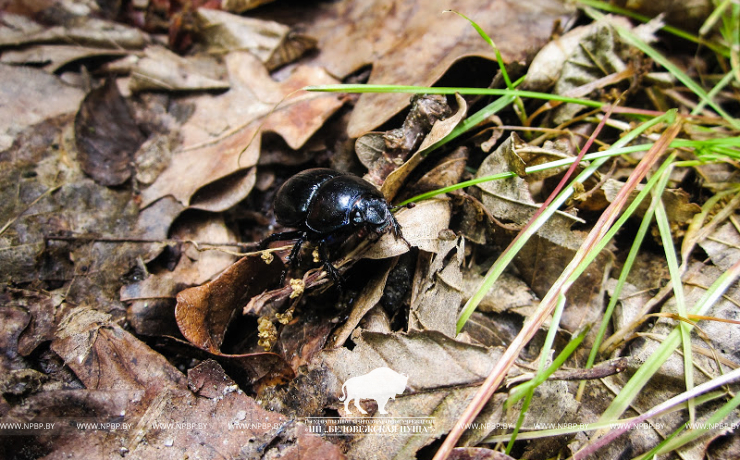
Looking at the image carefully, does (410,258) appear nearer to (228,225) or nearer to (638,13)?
(228,225)

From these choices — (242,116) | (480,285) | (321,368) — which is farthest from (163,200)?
(480,285)

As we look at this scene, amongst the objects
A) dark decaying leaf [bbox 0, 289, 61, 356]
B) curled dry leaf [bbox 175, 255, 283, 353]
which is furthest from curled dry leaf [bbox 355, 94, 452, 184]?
dark decaying leaf [bbox 0, 289, 61, 356]

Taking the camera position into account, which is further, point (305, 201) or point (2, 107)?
point (2, 107)

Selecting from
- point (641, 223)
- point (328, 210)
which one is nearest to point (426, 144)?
point (328, 210)

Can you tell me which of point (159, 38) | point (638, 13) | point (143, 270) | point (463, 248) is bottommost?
point (143, 270)

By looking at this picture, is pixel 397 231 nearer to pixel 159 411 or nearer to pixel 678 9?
pixel 159 411
